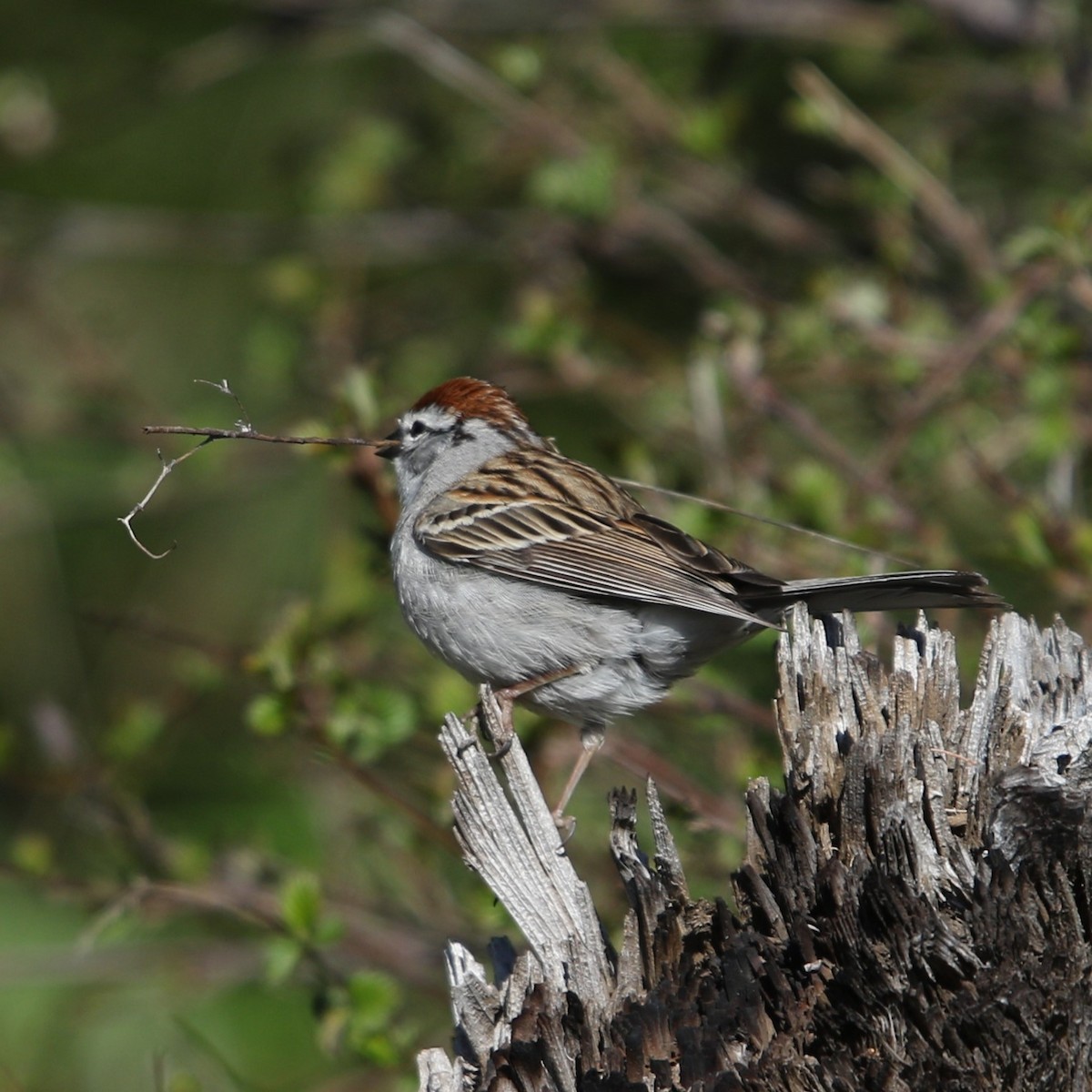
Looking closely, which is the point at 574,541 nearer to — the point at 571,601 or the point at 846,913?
the point at 571,601

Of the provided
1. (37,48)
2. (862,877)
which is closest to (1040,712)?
(862,877)

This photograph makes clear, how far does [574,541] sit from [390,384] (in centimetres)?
243

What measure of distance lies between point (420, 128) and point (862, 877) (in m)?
5.12

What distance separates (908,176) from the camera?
15.9 feet

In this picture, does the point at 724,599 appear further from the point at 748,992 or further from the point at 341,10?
the point at 341,10

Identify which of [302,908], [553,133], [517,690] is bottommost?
[302,908]

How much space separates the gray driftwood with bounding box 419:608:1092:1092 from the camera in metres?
2.23

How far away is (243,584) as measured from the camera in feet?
22.5

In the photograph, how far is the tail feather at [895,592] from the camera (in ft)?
9.73

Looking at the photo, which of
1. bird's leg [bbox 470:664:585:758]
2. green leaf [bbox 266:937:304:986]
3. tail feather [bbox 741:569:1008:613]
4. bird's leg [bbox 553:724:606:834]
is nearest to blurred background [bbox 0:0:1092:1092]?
green leaf [bbox 266:937:304:986]

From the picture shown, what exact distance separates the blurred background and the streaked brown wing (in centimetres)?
27

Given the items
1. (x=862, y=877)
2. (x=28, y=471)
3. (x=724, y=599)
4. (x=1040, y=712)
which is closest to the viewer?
(x=862, y=877)

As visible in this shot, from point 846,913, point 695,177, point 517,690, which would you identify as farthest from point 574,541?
point 695,177

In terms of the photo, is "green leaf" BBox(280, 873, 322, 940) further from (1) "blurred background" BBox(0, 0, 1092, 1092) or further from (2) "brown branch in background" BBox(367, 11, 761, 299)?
(2) "brown branch in background" BBox(367, 11, 761, 299)
